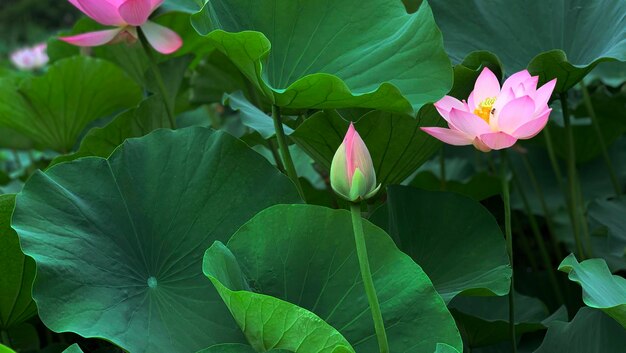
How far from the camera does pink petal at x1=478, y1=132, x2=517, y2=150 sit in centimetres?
77

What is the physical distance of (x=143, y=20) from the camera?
103 centimetres

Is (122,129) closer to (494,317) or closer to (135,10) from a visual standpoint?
(135,10)

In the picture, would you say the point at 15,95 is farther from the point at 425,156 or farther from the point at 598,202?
the point at 598,202

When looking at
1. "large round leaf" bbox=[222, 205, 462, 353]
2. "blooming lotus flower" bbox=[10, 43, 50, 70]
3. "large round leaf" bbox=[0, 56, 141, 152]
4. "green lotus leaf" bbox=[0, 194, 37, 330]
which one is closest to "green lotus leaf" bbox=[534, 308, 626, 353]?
"large round leaf" bbox=[222, 205, 462, 353]

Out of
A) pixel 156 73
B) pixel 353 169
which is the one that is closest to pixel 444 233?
pixel 353 169

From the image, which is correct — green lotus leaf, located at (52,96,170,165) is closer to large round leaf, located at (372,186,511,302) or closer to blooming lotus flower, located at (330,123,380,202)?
large round leaf, located at (372,186,511,302)

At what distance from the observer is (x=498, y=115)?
0.78m

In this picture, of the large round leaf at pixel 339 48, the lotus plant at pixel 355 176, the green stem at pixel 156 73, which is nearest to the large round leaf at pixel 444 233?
the large round leaf at pixel 339 48

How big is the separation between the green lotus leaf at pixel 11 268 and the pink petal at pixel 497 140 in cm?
51

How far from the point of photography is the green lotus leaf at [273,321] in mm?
659

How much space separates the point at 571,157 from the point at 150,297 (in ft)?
1.95

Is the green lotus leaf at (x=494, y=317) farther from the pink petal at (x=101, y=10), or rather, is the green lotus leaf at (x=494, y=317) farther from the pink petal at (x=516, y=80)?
the pink petal at (x=101, y=10)

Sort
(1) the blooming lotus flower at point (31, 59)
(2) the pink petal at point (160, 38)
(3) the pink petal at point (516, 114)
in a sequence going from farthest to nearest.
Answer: (1) the blooming lotus flower at point (31, 59), (2) the pink petal at point (160, 38), (3) the pink petal at point (516, 114)

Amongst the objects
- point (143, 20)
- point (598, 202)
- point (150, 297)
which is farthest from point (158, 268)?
point (598, 202)
